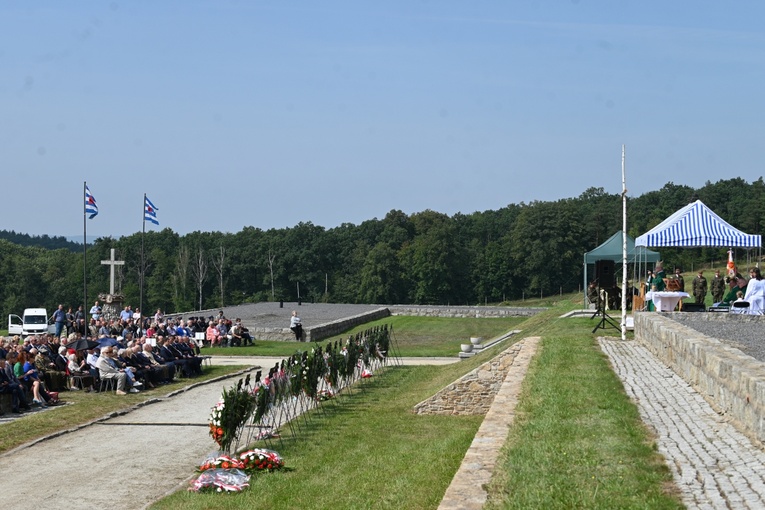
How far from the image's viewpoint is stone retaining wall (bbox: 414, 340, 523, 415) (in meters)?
17.2

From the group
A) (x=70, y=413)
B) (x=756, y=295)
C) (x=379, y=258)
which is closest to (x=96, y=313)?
(x=70, y=413)

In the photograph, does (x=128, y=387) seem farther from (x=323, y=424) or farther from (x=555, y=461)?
(x=555, y=461)

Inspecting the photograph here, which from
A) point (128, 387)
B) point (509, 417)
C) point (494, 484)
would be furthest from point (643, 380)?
point (128, 387)

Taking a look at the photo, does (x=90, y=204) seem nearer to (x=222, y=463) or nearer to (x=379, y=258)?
(x=222, y=463)

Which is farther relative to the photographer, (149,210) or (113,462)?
(149,210)

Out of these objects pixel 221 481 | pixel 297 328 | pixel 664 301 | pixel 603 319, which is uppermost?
pixel 664 301

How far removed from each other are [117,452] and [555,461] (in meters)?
7.55

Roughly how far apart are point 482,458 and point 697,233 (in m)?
17.0

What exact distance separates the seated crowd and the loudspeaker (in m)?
10.2

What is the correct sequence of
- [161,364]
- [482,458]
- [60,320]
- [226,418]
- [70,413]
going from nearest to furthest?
[482,458]
[226,418]
[70,413]
[161,364]
[60,320]

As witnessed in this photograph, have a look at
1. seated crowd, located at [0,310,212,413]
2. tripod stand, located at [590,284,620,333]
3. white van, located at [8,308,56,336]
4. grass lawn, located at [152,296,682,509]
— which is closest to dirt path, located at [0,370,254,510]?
grass lawn, located at [152,296,682,509]

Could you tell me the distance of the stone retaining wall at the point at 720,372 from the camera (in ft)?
27.1

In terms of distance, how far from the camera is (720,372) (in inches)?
391

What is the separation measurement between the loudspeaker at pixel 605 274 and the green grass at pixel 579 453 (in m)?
8.59
